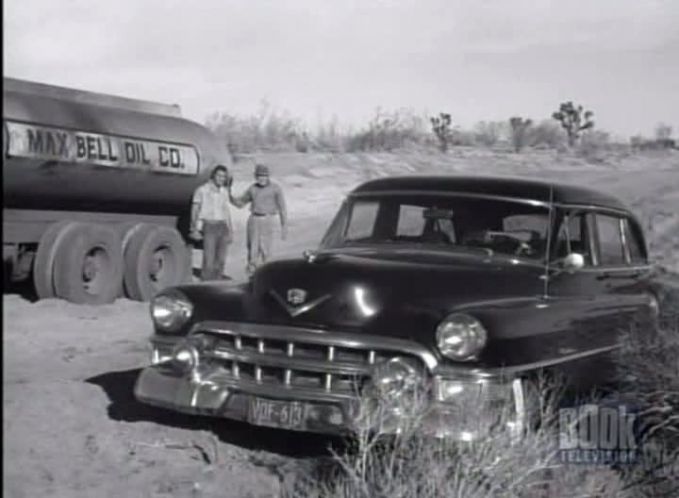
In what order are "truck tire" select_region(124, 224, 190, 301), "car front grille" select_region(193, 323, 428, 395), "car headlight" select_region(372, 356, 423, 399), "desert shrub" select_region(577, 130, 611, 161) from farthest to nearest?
"truck tire" select_region(124, 224, 190, 301) < "desert shrub" select_region(577, 130, 611, 161) < "car front grille" select_region(193, 323, 428, 395) < "car headlight" select_region(372, 356, 423, 399)

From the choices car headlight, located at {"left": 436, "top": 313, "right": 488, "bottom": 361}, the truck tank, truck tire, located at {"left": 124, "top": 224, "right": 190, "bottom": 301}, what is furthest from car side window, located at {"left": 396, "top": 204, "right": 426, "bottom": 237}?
truck tire, located at {"left": 124, "top": 224, "right": 190, "bottom": 301}

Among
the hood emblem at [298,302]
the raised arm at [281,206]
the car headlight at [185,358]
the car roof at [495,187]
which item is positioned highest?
the car roof at [495,187]

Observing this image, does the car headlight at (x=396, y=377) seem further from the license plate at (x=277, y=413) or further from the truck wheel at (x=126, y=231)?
the truck wheel at (x=126, y=231)

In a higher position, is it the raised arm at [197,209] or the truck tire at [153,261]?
the raised arm at [197,209]

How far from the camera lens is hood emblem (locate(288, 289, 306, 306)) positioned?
13.9 feet

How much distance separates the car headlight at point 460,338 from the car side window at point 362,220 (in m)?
1.43

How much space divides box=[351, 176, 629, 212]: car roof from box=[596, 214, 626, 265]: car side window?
95 millimetres

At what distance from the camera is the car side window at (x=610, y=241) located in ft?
17.8

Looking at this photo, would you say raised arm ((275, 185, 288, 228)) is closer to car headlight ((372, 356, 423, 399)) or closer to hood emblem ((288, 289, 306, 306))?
hood emblem ((288, 289, 306, 306))

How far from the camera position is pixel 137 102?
11.0 m

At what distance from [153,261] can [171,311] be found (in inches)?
277

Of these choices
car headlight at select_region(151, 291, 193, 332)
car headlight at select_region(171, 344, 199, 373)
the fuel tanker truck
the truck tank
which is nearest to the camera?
car headlight at select_region(171, 344, 199, 373)

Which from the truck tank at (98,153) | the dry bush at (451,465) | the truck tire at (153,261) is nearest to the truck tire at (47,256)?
the truck tank at (98,153)

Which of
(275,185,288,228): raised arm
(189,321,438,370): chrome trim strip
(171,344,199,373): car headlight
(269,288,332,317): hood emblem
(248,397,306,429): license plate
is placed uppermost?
(275,185,288,228): raised arm
